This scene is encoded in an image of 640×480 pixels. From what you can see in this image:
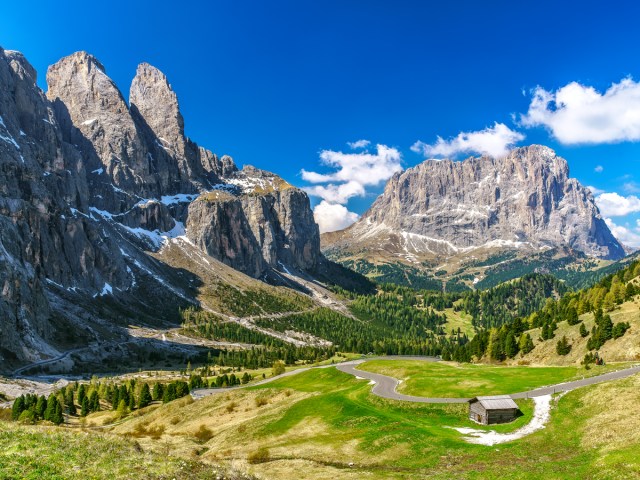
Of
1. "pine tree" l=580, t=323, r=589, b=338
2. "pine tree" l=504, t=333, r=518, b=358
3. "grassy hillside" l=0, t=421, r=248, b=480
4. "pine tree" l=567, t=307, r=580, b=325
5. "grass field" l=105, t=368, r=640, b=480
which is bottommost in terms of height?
"grass field" l=105, t=368, r=640, b=480

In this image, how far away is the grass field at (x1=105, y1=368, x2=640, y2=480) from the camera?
1586 inches

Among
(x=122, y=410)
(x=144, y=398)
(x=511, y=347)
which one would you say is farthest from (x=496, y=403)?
(x=144, y=398)

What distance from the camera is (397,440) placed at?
52.3 m

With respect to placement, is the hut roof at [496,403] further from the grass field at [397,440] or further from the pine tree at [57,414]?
the pine tree at [57,414]

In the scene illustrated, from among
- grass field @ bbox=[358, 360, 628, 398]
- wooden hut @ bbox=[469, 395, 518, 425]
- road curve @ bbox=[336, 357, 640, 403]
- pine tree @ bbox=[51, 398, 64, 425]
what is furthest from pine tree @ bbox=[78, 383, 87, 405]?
wooden hut @ bbox=[469, 395, 518, 425]

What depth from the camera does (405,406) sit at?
68.3 metres

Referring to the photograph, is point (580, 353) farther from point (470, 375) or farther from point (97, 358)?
point (97, 358)

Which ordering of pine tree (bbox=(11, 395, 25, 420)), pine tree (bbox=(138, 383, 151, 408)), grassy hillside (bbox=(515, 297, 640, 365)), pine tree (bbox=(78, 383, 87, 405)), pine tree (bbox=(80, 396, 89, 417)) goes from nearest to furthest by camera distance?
grassy hillside (bbox=(515, 297, 640, 365)) → pine tree (bbox=(11, 395, 25, 420)) → pine tree (bbox=(80, 396, 89, 417)) → pine tree (bbox=(138, 383, 151, 408)) → pine tree (bbox=(78, 383, 87, 405))

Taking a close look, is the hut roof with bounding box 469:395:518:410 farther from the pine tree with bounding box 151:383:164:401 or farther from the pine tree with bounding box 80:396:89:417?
the pine tree with bounding box 80:396:89:417

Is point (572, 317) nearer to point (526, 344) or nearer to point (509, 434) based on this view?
point (526, 344)

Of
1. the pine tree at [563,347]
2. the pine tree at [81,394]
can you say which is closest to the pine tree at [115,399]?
the pine tree at [81,394]

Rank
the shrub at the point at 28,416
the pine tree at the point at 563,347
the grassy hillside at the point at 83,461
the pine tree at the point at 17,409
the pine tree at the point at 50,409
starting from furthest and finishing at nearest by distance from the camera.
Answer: the pine tree at the point at 563,347 → the pine tree at the point at 17,409 → the pine tree at the point at 50,409 → the shrub at the point at 28,416 → the grassy hillside at the point at 83,461

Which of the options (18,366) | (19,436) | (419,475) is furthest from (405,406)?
(18,366)

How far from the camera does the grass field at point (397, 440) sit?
40281 millimetres
